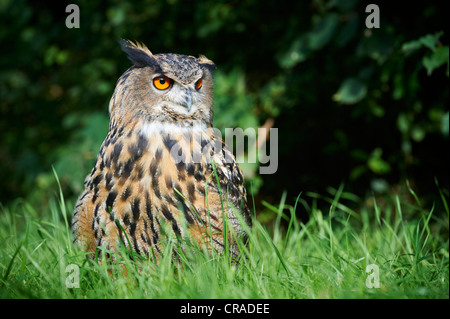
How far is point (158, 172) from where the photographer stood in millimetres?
1892

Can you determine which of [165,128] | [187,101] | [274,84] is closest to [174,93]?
→ [187,101]

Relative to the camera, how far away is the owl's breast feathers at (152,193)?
186 cm

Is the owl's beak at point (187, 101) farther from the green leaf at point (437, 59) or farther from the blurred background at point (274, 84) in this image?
the green leaf at point (437, 59)

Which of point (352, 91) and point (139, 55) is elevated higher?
point (139, 55)

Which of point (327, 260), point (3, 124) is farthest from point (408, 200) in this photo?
point (3, 124)

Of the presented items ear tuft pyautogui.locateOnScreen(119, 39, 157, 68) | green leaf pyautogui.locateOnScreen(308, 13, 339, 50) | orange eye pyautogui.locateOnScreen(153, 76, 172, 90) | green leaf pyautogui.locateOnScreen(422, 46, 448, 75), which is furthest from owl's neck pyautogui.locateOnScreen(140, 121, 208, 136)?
green leaf pyautogui.locateOnScreen(422, 46, 448, 75)

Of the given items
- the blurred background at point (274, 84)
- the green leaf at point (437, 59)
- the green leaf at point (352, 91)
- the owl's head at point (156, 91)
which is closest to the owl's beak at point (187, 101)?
the owl's head at point (156, 91)

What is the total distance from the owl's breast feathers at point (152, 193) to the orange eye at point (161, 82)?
18cm

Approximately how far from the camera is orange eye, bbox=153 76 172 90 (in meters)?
2.05

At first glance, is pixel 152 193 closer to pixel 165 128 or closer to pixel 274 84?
pixel 165 128

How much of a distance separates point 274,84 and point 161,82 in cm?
139

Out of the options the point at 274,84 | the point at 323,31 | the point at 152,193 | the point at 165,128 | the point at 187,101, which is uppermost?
the point at 323,31

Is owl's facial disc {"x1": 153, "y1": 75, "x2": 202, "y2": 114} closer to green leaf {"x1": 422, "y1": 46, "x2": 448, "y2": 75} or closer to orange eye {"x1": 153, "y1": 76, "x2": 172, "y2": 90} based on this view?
orange eye {"x1": 153, "y1": 76, "x2": 172, "y2": 90}

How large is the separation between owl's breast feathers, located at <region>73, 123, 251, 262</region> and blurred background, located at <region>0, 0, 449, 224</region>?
902mm
